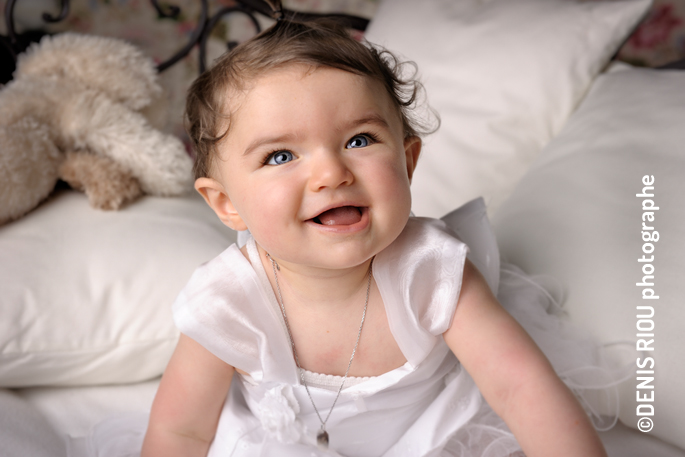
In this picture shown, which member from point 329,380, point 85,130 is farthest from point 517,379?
point 85,130

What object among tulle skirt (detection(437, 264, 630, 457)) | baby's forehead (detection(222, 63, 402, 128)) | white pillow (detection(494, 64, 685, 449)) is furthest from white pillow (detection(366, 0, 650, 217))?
baby's forehead (detection(222, 63, 402, 128))

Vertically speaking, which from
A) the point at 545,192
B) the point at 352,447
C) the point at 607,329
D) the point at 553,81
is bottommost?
the point at 352,447

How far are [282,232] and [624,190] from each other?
682 millimetres

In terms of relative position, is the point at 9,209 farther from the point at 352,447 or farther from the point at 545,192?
the point at 545,192

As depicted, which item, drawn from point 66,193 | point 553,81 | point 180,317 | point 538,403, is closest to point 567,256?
point 538,403

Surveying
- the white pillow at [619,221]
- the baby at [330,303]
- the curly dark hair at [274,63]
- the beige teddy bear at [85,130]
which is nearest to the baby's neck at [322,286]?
the baby at [330,303]

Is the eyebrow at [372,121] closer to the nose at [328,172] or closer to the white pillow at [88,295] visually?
the nose at [328,172]

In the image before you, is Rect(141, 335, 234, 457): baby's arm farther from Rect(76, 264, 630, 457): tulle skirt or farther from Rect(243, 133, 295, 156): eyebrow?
Rect(243, 133, 295, 156): eyebrow

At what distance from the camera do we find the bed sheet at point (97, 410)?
0.93m

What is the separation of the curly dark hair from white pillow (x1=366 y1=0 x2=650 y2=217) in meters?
0.49

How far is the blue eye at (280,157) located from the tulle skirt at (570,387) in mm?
492

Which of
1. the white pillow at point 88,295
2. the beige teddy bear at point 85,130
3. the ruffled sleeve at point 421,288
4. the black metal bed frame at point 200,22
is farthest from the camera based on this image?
the black metal bed frame at point 200,22

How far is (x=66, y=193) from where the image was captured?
1.31 metres

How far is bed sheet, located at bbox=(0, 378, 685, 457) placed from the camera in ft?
3.05
